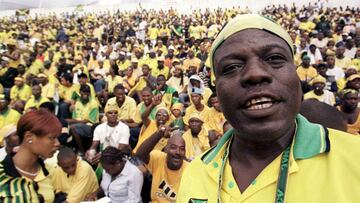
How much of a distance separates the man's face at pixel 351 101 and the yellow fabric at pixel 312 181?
13.9ft

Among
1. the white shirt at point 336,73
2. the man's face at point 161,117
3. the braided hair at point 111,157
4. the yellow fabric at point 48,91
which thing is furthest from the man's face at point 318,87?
the yellow fabric at point 48,91

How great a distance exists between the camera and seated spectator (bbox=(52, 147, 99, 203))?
3873mm

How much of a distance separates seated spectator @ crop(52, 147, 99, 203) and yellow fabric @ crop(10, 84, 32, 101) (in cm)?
412

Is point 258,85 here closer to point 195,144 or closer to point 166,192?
point 166,192

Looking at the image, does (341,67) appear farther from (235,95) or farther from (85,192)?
(235,95)

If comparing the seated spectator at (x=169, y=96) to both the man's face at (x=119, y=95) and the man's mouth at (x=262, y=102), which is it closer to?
the man's face at (x=119, y=95)

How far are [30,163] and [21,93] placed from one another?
223 inches

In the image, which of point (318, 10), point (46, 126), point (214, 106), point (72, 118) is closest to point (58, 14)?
point (318, 10)

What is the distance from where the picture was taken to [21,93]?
25.3ft

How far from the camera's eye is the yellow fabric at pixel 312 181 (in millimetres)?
867

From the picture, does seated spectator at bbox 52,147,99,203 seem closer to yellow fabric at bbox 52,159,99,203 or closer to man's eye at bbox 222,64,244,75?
yellow fabric at bbox 52,159,99,203

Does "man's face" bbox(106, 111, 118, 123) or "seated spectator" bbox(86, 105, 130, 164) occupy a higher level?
"man's face" bbox(106, 111, 118, 123)

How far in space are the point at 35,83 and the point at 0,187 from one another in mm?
5527

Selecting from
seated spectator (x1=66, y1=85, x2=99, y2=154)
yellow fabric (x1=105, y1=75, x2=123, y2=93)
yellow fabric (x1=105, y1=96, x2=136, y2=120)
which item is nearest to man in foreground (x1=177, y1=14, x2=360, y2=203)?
yellow fabric (x1=105, y1=96, x2=136, y2=120)
